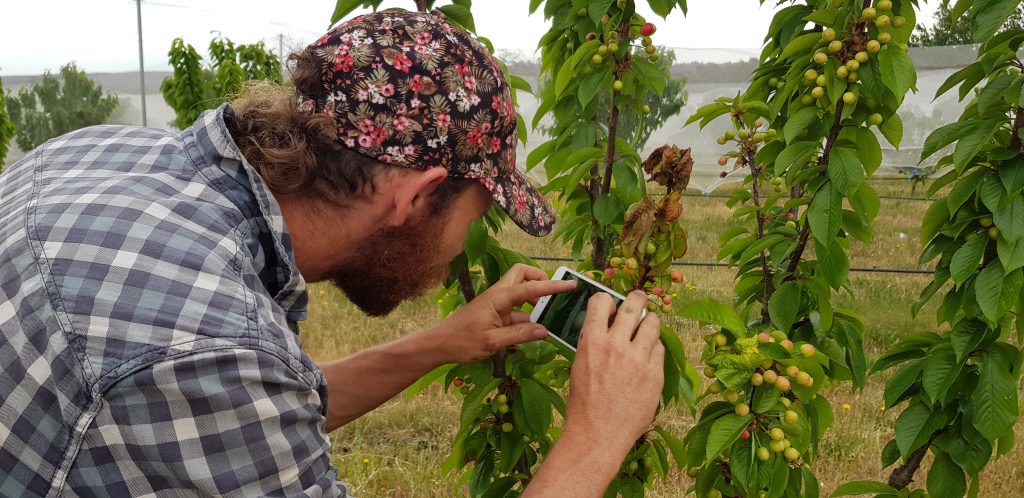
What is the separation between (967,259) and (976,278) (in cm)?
5

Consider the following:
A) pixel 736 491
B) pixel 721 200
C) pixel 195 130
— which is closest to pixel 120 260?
pixel 195 130

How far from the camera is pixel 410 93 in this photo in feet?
4.55

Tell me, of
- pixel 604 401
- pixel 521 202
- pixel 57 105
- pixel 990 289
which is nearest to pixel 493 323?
pixel 521 202

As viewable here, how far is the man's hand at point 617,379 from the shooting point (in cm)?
141

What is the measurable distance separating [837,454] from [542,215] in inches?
94.4

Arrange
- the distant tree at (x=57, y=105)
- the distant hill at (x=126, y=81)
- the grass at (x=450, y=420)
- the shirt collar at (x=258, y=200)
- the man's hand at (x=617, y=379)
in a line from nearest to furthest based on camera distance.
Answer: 1. the shirt collar at (x=258, y=200)
2. the man's hand at (x=617, y=379)
3. the grass at (x=450, y=420)
4. the distant hill at (x=126, y=81)
5. the distant tree at (x=57, y=105)

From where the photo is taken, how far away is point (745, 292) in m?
2.10

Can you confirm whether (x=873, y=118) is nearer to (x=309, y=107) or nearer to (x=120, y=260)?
(x=309, y=107)

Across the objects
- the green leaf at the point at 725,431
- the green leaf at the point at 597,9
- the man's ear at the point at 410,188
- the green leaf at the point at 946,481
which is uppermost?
the green leaf at the point at 597,9

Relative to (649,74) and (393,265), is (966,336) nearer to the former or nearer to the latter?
(649,74)

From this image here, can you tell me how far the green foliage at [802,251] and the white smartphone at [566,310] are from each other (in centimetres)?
27

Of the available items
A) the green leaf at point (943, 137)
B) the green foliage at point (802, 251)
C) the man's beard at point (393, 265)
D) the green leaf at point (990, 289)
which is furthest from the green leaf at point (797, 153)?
the man's beard at point (393, 265)

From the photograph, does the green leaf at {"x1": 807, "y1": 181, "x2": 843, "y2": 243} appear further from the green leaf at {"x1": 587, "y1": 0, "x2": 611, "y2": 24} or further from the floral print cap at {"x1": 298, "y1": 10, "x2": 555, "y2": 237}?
the floral print cap at {"x1": 298, "y1": 10, "x2": 555, "y2": 237}

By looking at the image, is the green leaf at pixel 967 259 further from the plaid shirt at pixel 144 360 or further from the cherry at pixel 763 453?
the plaid shirt at pixel 144 360
